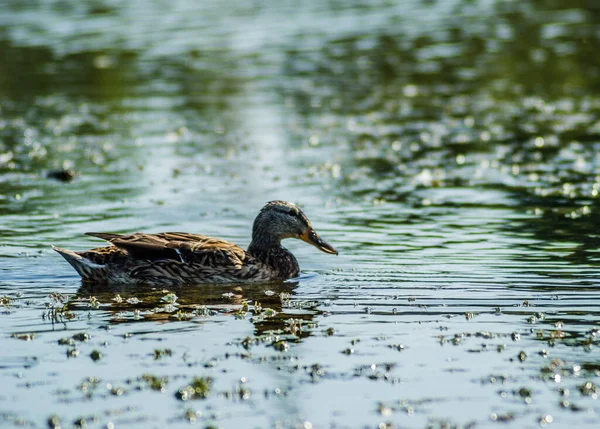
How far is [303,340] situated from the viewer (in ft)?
39.8

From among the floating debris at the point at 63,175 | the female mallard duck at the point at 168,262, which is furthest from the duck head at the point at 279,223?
the floating debris at the point at 63,175

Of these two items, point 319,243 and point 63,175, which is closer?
point 319,243

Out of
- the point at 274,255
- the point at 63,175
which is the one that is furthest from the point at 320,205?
the point at 63,175

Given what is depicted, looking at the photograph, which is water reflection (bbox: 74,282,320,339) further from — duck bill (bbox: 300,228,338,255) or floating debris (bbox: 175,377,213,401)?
floating debris (bbox: 175,377,213,401)

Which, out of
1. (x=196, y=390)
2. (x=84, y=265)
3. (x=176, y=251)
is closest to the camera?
(x=196, y=390)

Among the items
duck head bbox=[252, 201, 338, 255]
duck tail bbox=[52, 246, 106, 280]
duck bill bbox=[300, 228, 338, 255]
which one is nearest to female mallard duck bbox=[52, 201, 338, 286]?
duck tail bbox=[52, 246, 106, 280]

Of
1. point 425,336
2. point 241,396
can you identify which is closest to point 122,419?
point 241,396

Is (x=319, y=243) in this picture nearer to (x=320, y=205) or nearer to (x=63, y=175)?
(x=320, y=205)

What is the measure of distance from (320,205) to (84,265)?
20.4ft

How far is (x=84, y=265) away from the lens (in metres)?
15.3

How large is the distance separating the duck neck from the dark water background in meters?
0.29

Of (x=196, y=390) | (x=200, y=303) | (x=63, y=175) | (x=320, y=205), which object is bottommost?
(x=196, y=390)

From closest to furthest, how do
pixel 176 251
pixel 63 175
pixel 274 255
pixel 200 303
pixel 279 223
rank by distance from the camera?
pixel 200 303, pixel 176 251, pixel 274 255, pixel 279 223, pixel 63 175

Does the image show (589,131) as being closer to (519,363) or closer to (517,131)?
(517,131)
